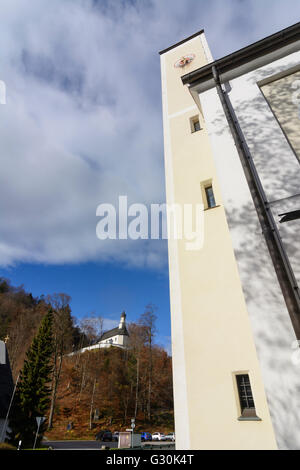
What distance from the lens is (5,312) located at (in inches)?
2050

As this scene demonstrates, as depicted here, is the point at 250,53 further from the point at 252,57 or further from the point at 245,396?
the point at 245,396

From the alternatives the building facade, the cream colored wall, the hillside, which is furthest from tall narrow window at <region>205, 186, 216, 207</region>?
the hillside

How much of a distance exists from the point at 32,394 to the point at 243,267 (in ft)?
101

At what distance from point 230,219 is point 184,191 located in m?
3.61

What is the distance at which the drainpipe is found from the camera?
376cm

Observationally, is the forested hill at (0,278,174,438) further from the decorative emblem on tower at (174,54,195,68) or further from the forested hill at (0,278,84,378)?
the decorative emblem on tower at (174,54,195,68)

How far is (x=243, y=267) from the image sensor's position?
4586 mm

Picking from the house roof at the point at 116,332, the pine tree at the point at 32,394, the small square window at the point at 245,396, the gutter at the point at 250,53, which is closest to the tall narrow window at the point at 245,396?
the small square window at the point at 245,396

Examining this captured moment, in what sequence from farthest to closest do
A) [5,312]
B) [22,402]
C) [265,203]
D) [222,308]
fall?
[5,312], [22,402], [222,308], [265,203]

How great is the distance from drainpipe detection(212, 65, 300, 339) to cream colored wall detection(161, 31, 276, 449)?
6.33ft

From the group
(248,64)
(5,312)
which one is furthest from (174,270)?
(5,312)

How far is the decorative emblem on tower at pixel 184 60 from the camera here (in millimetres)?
14555

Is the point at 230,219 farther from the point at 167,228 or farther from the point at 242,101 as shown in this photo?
the point at 242,101

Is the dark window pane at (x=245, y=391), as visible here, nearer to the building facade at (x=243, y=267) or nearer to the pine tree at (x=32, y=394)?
the building facade at (x=243, y=267)
